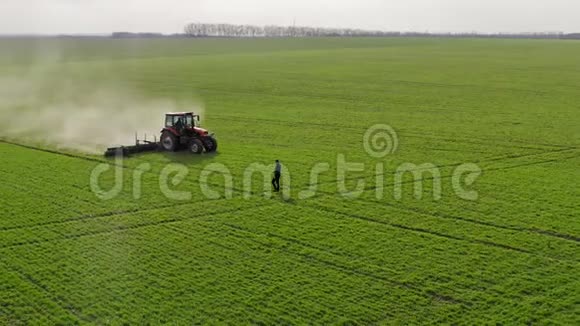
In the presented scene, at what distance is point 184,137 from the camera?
3206 centimetres

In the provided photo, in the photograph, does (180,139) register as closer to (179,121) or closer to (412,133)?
(179,121)

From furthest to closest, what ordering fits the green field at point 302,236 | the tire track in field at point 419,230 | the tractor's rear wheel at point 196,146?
the tractor's rear wheel at point 196,146 → the tire track in field at point 419,230 → the green field at point 302,236

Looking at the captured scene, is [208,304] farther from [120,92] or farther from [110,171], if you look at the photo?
[120,92]

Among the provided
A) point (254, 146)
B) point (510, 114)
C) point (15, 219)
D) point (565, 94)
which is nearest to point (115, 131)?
point (254, 146)

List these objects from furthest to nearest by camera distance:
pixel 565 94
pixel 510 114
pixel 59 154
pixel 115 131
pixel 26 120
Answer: pixel 565 94
pixel 510 114
pixel 26 120
pixel 115 131
pixel 59 154

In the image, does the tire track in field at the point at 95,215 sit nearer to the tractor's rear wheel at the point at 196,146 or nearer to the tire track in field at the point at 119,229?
the tire track in field at the point at 119,229

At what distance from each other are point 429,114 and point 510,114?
6179mm

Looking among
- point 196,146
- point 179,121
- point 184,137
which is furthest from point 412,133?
point 179,121

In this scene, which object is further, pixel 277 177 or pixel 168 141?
pixel 168 141

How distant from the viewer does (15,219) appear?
825 inches

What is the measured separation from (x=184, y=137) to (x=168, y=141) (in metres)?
0.87

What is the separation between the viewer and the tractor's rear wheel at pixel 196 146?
31.5m

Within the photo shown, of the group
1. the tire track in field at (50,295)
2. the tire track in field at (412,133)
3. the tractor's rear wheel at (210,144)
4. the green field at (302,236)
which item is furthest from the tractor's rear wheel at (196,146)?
the tire track in field at (50,295)

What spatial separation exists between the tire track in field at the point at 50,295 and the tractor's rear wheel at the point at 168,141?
15172 mm
